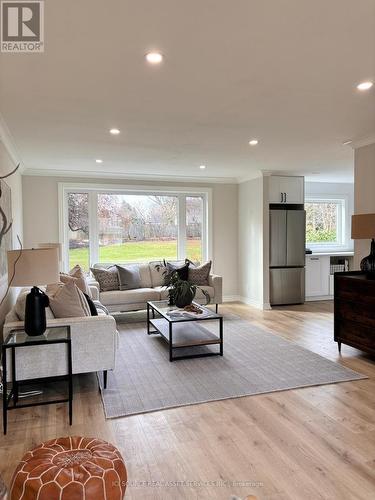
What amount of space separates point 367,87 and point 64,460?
121 inches

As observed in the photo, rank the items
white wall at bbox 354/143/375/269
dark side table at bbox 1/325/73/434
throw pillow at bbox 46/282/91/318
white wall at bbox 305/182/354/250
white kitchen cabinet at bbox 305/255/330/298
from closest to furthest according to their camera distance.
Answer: dark side table at bbox 1/325/73/434
throw pillow at bbox 46/282/91/318
white wall at bbox 354/143/375/269
white kitchen cabinet at bbox 305/255/330/298
white wall at bbox 305/182/354/250

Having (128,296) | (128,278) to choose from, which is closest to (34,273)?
(128,296)

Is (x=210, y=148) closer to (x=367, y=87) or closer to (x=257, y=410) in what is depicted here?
(x=367, y=87)

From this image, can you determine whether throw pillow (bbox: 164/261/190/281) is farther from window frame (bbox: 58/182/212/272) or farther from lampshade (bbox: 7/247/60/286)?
lampshade (bbox: 7/247/60/286)

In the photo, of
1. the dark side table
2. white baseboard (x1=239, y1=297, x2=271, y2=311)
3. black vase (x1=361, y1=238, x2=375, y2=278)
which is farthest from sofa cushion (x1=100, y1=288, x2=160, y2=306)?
black vase (x1=361, y1=238, x2=375, y2=278)

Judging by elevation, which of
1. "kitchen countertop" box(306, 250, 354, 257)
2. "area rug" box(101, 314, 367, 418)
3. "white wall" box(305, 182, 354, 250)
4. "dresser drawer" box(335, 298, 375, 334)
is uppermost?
"white wall" box(305, 182, 354, 250)

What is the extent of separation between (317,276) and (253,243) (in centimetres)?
163

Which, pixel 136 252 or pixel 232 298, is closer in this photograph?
pixel 136 252

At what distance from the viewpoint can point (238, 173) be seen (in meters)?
Answer: 6.82

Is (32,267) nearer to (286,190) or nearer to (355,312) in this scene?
(355,312)

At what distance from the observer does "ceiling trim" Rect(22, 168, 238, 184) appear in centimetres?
625

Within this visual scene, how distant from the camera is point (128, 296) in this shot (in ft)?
18.6

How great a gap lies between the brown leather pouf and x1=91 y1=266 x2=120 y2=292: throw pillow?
13.8ft

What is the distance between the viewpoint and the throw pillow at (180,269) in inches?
240
